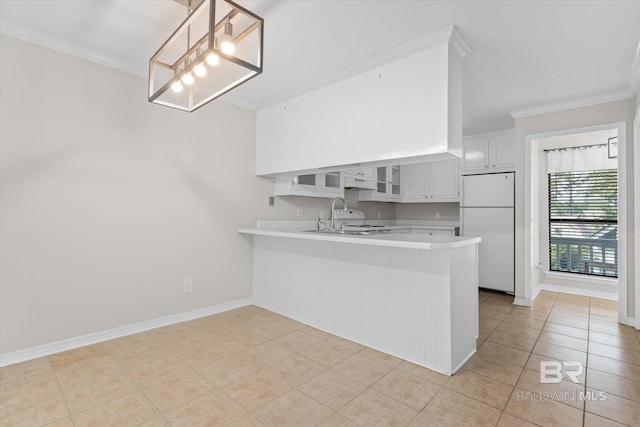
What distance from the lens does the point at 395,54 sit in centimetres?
238

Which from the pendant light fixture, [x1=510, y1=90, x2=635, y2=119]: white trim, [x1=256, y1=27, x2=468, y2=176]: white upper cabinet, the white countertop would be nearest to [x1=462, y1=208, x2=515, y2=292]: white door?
[x1=510, y1=90, x2=635, y2=119]: white trim

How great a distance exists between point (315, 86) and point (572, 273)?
14.7 ft

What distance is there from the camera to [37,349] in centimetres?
230

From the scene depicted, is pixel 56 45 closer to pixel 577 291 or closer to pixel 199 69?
pixel 199 69

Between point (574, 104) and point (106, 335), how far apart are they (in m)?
5.15

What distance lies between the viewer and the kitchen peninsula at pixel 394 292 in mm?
2111

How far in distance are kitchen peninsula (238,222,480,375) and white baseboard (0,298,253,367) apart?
82 cm

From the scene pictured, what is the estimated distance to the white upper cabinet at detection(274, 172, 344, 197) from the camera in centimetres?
365

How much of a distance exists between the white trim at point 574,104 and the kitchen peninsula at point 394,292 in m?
2.24

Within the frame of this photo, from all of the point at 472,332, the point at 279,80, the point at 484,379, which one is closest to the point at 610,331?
the point at 472,332

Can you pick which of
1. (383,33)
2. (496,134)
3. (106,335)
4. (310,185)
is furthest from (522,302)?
(106,335)

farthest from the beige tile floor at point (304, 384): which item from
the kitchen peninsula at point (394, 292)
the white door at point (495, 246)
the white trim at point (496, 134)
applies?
the white trim at point (496, 134)

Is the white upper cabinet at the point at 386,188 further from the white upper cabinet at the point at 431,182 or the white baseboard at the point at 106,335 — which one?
the white baseboard at the point at 106,335

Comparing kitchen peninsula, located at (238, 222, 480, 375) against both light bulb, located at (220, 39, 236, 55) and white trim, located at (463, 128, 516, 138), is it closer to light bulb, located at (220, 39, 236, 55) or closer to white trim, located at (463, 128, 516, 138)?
light bulb, located at (220, 39, 236, 55)
